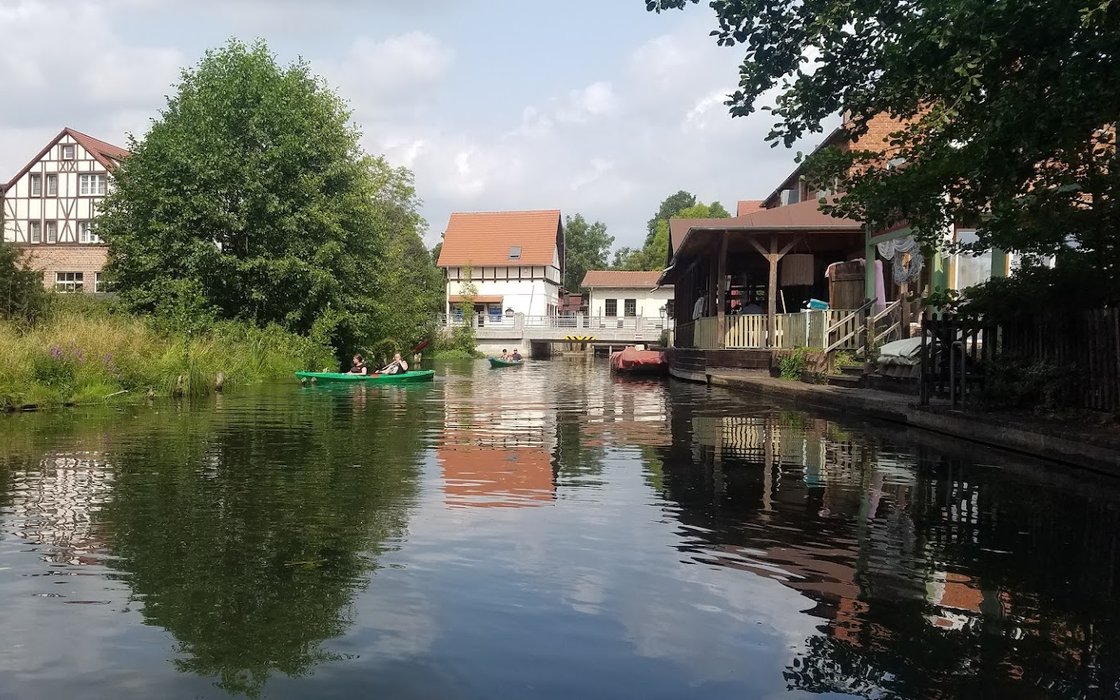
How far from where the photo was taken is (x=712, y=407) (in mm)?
18391

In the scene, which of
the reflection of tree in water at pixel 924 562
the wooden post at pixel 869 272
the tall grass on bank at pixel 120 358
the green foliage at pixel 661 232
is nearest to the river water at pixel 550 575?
the reflection of tree in water at pixel 924 562

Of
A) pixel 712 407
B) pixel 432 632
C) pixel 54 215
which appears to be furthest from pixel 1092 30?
pixel 54 215

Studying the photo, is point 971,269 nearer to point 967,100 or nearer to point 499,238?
point 967,100

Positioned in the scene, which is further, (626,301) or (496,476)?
(626,301)

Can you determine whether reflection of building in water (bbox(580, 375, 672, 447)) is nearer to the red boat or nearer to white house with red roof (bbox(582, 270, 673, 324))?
the red boat

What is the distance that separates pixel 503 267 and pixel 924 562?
219 ft

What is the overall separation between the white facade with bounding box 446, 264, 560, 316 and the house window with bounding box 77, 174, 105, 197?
24157 millimetres

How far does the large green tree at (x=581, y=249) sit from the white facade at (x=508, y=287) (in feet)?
105

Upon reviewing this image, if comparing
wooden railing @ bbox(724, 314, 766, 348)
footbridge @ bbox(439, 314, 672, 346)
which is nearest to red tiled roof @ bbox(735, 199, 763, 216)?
footbridge @ bbox(439, 314, 672, 346)

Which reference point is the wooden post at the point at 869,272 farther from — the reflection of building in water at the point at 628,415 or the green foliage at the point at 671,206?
the green foliage at the point at 671,206

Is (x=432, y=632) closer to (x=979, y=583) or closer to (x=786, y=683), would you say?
(x=786, y=683)

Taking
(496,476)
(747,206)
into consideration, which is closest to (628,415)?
(496,476)

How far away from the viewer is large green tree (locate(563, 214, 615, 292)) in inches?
4124

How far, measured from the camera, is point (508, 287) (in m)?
72.0
